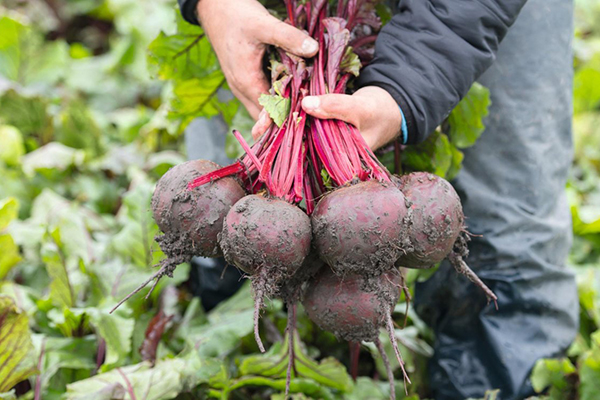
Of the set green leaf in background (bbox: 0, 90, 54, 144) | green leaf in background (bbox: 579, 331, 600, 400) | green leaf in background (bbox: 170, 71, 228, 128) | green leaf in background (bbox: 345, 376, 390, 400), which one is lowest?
green leaf in background (bbox: 345, 376, 390, 400)

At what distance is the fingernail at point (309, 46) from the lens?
1495 mm

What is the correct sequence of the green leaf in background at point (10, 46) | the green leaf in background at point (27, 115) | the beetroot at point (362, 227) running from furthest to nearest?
the green leaf in background at point (10, 46) → the green leaf in background at point (27, 115) → the beetroot at point (362, 227)

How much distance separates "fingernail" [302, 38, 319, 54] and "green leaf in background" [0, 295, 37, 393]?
117cm

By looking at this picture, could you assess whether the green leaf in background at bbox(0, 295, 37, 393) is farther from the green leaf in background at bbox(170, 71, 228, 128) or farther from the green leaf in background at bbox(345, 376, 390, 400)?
the green leaf in background at bbox(345, 376, 390, 400)

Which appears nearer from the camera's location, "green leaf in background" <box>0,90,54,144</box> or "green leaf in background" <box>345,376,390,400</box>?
"green leaf in background" <box>345,376,390,400</box>

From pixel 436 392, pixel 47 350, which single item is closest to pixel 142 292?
pixel 47 350

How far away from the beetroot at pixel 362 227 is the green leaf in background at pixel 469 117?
591 millimetres

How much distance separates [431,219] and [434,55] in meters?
0.44

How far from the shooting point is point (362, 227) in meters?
1.25

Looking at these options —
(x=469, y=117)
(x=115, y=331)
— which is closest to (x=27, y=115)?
(x=115, y=331)

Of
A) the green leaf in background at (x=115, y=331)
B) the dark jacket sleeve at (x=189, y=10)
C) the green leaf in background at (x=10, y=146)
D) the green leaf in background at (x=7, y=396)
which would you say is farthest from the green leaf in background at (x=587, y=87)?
the green leaf in background at (x=7, y=396)

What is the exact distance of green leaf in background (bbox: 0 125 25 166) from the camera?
306 cm

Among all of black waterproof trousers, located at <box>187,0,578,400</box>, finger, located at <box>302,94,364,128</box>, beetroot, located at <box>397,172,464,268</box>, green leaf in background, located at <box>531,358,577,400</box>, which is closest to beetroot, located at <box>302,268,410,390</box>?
beetroot, located at <box>397,172,464,268</box>

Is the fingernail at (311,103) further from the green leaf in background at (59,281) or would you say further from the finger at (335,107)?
the green leaf in background at (59,281)
